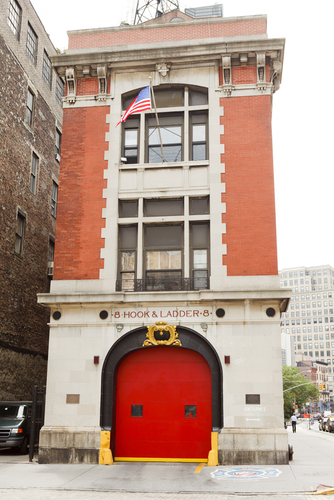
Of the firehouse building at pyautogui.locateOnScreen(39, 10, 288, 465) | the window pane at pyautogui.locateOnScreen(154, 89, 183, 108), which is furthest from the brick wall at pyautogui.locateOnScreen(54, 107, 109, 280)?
the window pane at pyautogui.locateOnScreen(154, 89, 183, 108)

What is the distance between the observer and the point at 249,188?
687 inches

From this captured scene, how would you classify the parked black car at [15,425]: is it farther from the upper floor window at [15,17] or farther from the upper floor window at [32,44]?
the upper floor window at [32,44]

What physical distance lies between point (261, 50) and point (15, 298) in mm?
16042

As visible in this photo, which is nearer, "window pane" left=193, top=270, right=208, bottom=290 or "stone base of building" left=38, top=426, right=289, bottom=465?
"stone base of building" left=38, top=426, right=289, bottom=465

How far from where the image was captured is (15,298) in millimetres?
24875

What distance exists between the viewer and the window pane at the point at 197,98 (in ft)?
62.3

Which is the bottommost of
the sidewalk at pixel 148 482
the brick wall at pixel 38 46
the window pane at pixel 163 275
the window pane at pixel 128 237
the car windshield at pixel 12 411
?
the sidewalk at pixel 148 482

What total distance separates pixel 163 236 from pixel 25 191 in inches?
460

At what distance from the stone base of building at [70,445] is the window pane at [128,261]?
211 inches

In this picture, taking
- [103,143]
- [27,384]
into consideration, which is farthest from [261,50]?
[27,384]

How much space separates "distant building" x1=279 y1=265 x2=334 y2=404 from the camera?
187 meters

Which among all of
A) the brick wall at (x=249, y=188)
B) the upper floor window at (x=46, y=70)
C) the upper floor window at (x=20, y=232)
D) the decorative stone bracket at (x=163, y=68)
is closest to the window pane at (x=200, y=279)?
the brick wall at (x=249, y=188)

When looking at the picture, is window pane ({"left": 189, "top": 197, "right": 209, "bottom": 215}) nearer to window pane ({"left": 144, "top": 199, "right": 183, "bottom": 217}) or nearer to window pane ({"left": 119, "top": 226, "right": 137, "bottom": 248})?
window pane ({"left": 144, "top": 199, "right": 183, "bottom": 217})

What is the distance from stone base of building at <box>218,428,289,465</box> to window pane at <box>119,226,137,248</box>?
6967 millimetres
